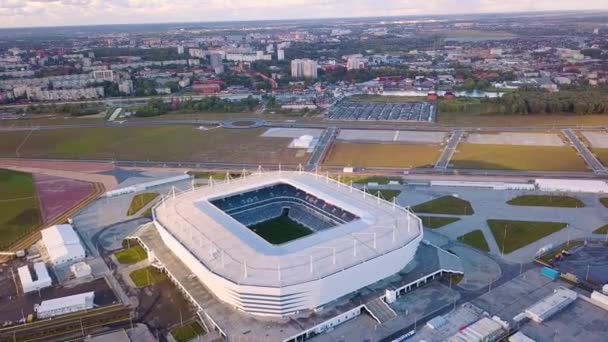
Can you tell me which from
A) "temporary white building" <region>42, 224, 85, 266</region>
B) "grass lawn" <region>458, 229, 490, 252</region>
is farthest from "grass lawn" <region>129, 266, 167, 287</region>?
"grass lawn" <region>458, 229, 490, 252</region>

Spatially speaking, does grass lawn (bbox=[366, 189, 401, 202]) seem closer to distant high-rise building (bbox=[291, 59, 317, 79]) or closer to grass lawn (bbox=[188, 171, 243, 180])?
grass lawn (bbox=[188, 171, 243, 180])

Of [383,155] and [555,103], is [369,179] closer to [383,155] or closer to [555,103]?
[383,155]

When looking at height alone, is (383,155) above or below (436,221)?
above

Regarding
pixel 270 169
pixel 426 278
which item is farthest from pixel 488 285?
pixel 270 169

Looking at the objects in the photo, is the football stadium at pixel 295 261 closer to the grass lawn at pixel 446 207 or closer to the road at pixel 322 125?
the grass lawn at pixel 446 207

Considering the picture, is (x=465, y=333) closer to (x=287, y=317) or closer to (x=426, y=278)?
(x=426, y=278)

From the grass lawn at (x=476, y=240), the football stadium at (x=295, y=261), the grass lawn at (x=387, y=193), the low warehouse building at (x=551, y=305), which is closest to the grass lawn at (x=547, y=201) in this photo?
the grass lawn at (x=476, y=240)

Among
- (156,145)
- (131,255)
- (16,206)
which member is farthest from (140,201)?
(156,145)
